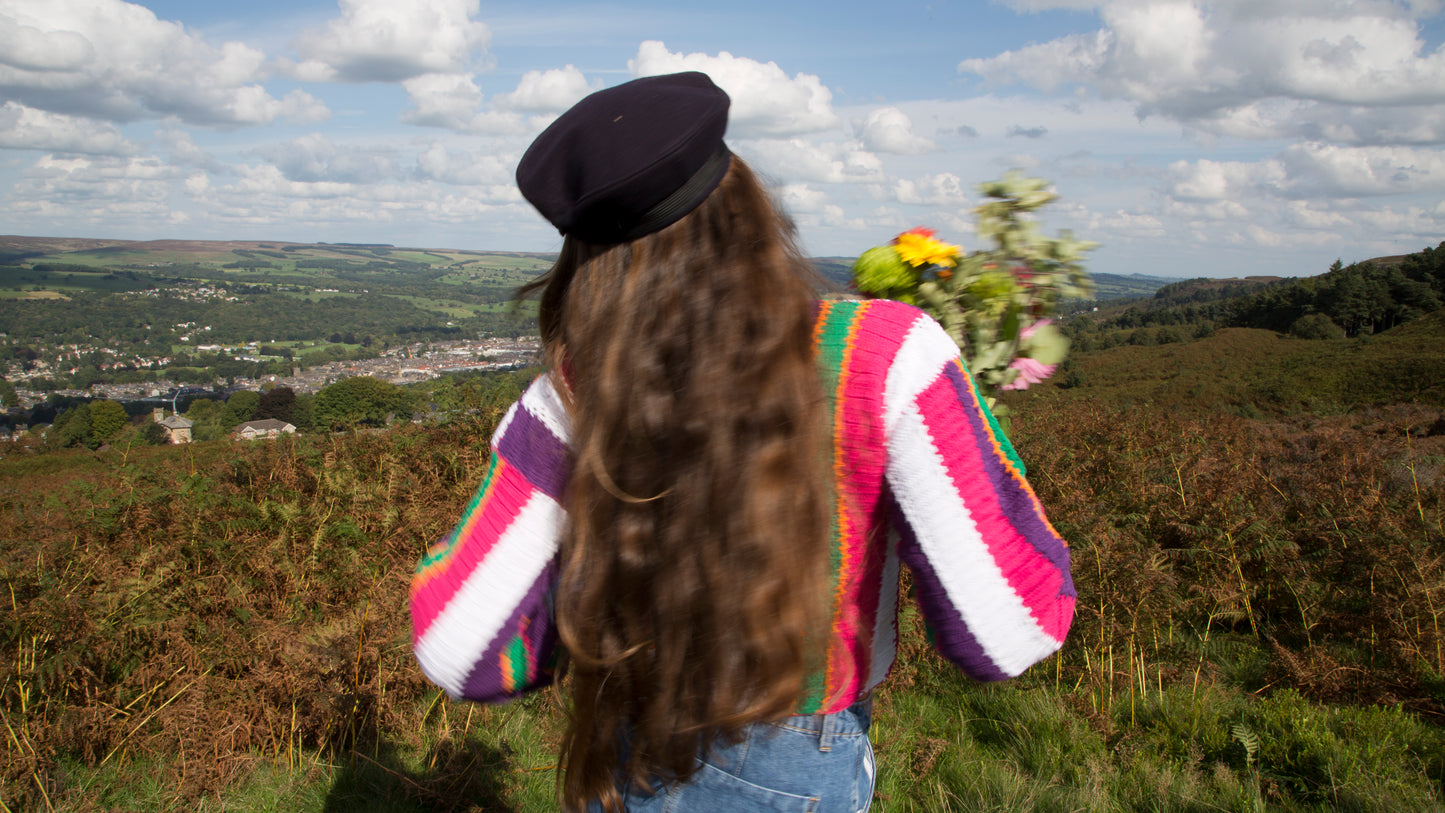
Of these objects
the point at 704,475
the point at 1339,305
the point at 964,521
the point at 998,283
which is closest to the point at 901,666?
the point at 998,283

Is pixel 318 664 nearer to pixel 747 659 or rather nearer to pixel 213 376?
pixel 747 659

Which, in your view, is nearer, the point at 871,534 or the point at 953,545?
the point at 953,545

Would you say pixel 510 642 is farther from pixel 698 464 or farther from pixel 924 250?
pixel 924 250

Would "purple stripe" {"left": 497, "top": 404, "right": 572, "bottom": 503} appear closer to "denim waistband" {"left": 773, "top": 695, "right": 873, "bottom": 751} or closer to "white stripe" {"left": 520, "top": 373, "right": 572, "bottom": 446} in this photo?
"white stripe" {"left": 520, "top": 373, "right": 572, "bottom": 446}

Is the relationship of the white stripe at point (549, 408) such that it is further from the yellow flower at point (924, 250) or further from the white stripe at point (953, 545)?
the yellow flower at point (924, 250)

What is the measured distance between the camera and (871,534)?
1.07 m

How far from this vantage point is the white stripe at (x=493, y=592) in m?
1.04

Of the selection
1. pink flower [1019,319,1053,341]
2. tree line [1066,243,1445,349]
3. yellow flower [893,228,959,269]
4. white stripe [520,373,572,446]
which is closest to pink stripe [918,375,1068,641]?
white stripe [520,373,572,446]

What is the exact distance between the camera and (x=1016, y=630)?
1.01 metres

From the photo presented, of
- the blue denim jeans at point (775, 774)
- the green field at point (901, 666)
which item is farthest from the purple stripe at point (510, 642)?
the green field at point (901, 666)

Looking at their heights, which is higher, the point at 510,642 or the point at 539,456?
the point at 539,456

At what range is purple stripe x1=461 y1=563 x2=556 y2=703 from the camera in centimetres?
107

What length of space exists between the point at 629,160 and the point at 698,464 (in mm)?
386

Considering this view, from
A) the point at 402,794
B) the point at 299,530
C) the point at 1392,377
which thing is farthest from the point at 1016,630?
the point at 1392,377
